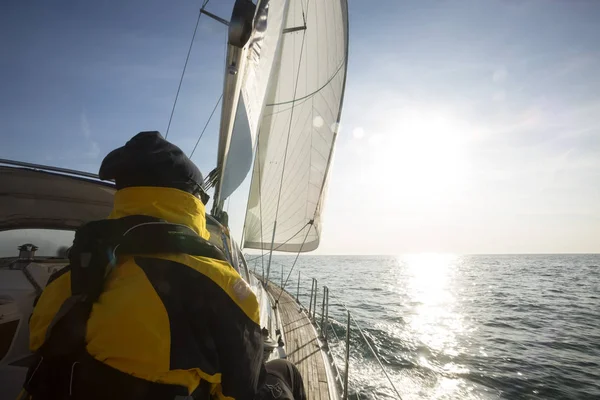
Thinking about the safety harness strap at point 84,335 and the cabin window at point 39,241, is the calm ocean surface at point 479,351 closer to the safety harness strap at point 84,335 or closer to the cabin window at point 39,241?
the cabin window at point 39,241

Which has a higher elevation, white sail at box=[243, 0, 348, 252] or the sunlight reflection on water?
white sail at box=[243, 0, 348, 252]

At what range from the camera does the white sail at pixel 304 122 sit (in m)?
6.93

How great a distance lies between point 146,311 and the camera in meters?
0.88

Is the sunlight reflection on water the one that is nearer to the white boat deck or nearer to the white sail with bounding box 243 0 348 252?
the white boat deck

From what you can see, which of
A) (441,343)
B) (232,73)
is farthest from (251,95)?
(441,343)

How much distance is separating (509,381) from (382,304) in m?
11.2

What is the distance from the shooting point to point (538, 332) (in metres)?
13.1

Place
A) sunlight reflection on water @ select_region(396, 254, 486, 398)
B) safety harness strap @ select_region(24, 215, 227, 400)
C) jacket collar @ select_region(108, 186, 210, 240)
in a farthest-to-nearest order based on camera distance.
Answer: sunlight reflection on water @ select_region(396, 254, 486, 398), jacket collar @ select_region(108, 186, 210, 240), safety harness strap @ select_region(24, 215, 227, 400)

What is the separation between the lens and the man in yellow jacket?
87cm

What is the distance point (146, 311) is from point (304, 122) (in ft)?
22.3

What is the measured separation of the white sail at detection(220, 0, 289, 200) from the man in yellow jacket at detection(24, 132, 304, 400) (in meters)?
3.00

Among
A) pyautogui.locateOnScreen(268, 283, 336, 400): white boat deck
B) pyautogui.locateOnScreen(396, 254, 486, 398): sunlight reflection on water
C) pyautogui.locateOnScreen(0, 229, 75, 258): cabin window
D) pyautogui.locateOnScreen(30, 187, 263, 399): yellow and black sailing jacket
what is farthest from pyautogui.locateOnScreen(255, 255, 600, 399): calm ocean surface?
pyautogui.locateOnScreen(30, 187, 263, 399): yellow and black sailing jacket

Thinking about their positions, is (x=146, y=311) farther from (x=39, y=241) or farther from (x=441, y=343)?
(x=441, y=343)

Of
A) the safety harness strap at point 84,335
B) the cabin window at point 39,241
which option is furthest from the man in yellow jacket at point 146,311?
the cabin window at point 39,241
